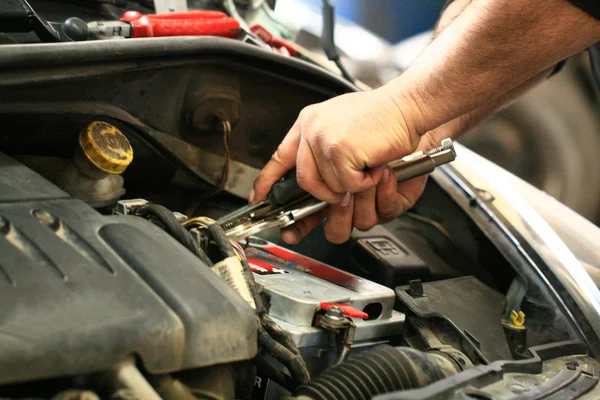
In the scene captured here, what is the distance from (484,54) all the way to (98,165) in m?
0.49

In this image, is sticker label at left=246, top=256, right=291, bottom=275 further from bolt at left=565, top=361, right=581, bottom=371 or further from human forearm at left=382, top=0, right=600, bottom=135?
bolt at left=565, top=361, right=581, bottom=371

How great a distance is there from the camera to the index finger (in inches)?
35.8

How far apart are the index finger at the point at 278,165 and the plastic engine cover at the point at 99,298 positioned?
1.01 feet

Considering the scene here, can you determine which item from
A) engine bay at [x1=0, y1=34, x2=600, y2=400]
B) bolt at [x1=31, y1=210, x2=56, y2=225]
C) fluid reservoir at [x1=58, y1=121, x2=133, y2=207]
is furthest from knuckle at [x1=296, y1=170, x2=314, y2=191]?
bolt at [x1=31, y1=210, x2=56, y2=225]

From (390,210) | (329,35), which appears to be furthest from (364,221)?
(329,35)

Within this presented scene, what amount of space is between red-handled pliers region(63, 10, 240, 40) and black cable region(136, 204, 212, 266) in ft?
1.20

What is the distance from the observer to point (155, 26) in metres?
1.05

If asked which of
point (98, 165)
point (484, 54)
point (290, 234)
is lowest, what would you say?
point (290, 234)

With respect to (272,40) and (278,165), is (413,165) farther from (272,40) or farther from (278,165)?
(272,40)

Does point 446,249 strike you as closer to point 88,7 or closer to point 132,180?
point 132,180

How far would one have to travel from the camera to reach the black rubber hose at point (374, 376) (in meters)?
0.59

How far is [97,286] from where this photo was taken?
52 centimetres

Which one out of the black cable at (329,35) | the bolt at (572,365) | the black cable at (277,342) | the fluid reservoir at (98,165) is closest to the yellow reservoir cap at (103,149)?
the fluid reservoir at (98,165)

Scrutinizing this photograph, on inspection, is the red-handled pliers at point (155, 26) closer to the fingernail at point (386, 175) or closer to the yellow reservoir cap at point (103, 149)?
the yellow reservoir cap at point (103, 149)
